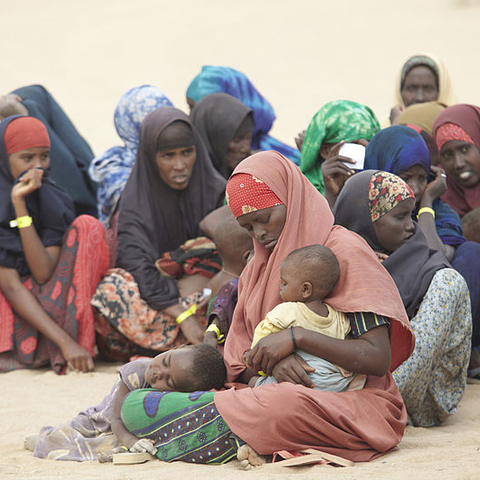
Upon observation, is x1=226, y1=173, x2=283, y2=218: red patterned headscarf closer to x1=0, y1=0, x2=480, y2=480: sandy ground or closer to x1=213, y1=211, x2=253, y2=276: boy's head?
x1=213, y1=211, x2=253, y2=276: boy's head

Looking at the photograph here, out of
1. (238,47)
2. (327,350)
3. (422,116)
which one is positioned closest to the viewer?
(327,350)

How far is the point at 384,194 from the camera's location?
16.9 ft

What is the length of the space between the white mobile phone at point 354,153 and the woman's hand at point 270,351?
2.46 meters

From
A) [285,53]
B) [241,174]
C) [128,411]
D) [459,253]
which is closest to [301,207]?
[241,174]

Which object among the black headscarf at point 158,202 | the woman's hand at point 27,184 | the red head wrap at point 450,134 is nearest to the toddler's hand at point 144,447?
the black headscarf at point 158,202

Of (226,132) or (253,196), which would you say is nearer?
(253,196)

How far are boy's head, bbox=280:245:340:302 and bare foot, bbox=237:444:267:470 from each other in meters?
0.72

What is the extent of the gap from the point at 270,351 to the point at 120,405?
935 millimetres

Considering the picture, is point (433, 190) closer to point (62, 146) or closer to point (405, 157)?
point (405, 157)

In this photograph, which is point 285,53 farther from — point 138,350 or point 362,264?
point 362,264

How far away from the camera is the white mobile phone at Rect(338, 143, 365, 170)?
A: 255 inches

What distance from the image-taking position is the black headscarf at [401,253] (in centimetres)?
520

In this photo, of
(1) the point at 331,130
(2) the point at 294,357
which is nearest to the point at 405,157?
(1) the point at 331,130

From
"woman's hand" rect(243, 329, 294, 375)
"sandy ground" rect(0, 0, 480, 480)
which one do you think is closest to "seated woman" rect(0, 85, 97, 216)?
"woman's hand" rect(243, 329, 294, 375)
